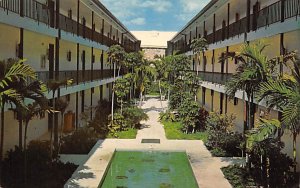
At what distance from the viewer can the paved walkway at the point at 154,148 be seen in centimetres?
1398

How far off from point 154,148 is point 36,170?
7.68m

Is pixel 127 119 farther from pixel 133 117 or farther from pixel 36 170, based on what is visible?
pixel 36 170

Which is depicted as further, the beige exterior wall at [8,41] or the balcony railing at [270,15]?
the beige exterior wall at [8,41]

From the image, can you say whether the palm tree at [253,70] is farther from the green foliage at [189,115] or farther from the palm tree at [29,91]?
the green foliage at [189,115]

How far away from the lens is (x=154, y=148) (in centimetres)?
2042

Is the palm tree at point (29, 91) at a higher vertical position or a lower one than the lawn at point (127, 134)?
higher

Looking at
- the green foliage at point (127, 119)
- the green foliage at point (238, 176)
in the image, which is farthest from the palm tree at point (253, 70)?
the green foliage at point (127, 119)

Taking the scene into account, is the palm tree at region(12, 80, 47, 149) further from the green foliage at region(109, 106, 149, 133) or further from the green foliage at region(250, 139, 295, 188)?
the green foliage at region(109, 106, 149, 133)

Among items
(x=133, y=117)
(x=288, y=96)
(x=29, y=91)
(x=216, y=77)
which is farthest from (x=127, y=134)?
(x=288, y=96)

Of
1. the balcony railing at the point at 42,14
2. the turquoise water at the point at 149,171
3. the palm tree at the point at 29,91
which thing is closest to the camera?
the palm tree at the point at 29,91

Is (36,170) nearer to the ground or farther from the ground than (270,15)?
nearer to the ground

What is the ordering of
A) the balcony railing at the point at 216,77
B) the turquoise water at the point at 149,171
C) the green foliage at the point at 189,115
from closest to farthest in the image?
the turquoise water at the point at 149,171 → the balcony railing at the point at 216,77 → the green foliage at the point at 189,115

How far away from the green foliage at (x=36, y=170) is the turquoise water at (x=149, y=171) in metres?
1.60

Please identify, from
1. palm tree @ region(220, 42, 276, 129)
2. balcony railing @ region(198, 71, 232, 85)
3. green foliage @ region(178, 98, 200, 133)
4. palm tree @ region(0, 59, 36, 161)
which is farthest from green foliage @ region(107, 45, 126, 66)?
palm tree @ region(0, 59, 36, 161)
